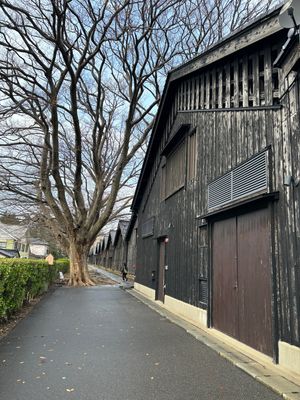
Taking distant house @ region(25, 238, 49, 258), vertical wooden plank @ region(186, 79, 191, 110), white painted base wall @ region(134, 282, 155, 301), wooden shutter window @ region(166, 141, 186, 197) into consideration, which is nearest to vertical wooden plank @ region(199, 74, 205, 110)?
vertical wooden plank @ region(186, 79, 191, 110)

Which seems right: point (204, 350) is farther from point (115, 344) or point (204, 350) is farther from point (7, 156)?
point (7, 156)

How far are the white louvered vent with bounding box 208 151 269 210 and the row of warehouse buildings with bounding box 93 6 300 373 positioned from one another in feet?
0.07

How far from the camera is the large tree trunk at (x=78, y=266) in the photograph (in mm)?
23891

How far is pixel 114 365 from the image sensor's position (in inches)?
234

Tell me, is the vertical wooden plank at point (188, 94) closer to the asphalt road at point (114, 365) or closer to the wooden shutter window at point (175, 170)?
the wooden shutter window at point (175, 170)

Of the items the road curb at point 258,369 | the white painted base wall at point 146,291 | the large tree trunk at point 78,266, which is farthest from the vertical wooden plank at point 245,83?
the large tree trunk at point 78,266

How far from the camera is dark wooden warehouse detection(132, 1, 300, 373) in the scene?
5863mm

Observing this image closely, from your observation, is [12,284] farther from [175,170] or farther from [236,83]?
[236,83]

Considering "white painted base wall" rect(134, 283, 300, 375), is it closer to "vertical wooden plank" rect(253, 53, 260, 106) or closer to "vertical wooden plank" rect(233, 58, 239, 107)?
"vertical wooden plank" rect(253, 53, 260, 106)

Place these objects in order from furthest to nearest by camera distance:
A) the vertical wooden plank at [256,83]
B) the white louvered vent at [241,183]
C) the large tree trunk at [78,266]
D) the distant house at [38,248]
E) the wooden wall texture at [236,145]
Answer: the distant house at [38,248], the large tree trunk at [78,266], the vertical wooden plank at [256,83], the white louvered vent at [241,183], the wooden wall texture at [236,145]

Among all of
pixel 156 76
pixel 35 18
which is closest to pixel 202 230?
pixel 35 18

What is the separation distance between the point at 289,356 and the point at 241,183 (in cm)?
334

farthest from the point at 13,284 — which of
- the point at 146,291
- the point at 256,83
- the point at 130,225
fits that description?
the point at 130,225

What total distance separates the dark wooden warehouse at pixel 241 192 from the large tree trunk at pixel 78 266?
11.7m
